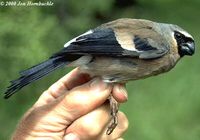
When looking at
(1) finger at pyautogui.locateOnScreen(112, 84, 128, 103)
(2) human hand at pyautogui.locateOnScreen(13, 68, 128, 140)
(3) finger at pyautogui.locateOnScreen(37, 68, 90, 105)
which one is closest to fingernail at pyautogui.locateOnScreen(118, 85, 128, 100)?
(1) finger at pyautogui.locateOnScreen(112, 84, 128, 103)

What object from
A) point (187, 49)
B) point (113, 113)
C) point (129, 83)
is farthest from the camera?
point (129, 83)

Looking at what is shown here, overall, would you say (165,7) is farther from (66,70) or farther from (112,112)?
(112,112)

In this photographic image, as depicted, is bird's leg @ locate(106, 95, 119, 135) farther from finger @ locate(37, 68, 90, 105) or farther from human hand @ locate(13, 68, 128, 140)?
finger @ locate(37, 68, 90, 105)

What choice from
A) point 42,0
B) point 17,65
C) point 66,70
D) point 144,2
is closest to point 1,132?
point 17,65

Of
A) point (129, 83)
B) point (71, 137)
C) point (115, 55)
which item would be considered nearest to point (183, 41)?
point (115, 55)

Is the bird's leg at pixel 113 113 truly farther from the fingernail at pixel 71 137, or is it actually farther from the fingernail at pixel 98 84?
the fingernail at pixel 71 137

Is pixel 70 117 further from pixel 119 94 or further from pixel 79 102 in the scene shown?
pixel 119 94
